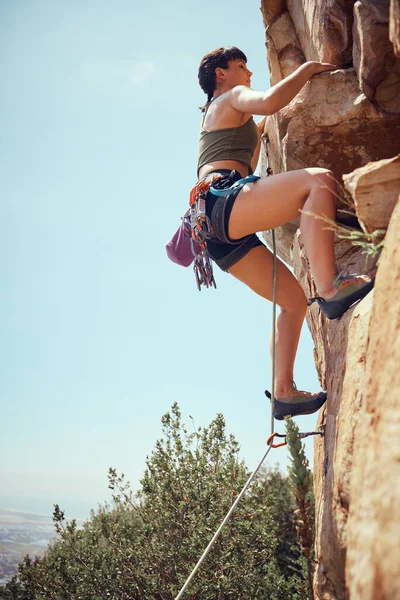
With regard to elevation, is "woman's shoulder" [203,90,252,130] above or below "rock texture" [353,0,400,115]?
below

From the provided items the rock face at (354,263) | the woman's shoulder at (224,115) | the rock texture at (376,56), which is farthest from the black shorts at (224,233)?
the rock texture at (376,56)

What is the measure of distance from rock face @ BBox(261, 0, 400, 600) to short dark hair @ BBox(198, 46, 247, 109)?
63 centimetres

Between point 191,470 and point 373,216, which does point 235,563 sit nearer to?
point 191,470

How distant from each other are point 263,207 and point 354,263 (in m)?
1.07

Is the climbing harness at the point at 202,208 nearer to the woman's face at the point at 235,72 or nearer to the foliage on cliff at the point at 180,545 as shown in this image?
the woman's face at the point at 235,72

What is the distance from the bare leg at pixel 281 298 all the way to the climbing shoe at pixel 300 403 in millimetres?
61

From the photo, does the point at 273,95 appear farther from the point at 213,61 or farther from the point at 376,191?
the point at 376,191

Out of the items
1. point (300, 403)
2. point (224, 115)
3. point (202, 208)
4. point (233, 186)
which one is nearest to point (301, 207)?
point (233, 186)

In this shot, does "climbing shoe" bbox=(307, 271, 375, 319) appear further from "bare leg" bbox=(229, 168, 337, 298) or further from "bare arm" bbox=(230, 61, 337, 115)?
"bare arm" bbox=(230, 61, 337, 115)

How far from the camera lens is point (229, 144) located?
4445 millimetres

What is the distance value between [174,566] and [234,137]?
5763mm

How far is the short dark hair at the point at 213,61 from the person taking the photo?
4793mm

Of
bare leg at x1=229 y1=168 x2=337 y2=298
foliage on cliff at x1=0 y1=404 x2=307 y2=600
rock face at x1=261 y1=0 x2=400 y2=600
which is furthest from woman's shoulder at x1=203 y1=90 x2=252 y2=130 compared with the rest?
foliage on cliff at x1=0 y1=404 x2=307 y2=600

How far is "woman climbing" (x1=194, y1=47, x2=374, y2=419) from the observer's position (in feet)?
12.1
